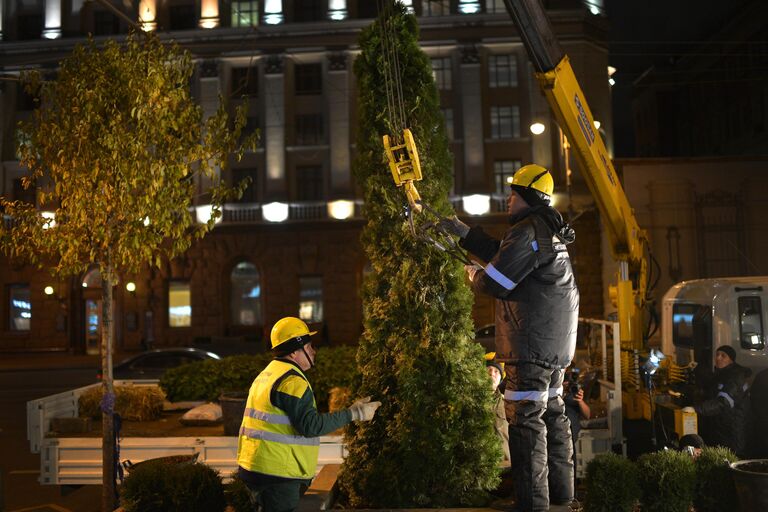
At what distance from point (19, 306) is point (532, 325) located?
139 feet

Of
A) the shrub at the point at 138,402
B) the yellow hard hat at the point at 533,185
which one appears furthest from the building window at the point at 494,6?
the yellow hard hat at the point at 533,185

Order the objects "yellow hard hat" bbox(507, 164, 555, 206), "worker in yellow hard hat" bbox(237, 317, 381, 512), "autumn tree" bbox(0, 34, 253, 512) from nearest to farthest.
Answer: "worker in yellow hard hat" bbox(237, 317, 381, 512) → "yellow hard hat" bbox(507, 164, 555, 206) → "autumn tree" bbox(0, 34, 253, 512)

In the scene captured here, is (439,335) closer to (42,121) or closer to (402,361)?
(402,361)

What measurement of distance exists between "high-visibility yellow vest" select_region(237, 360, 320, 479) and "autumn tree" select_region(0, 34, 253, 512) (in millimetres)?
3818

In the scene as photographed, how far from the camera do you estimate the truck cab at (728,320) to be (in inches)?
465

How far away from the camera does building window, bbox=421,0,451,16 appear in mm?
41562

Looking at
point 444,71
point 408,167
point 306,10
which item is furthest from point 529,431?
point 306,10

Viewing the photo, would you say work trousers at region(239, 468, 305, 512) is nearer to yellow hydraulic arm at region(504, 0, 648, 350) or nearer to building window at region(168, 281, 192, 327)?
yellow hydraulic arm at region(504, 0, 648, 350)

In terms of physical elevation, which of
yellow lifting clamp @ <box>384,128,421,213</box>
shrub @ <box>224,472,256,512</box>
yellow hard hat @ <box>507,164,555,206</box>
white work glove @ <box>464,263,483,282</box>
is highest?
yellow lifting clamp @ <box>384,128,421,213</box>

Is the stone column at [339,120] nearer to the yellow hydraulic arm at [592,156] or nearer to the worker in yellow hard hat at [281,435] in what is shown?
the yellow hydraulic arm at [592,156]

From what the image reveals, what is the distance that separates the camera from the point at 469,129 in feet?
134

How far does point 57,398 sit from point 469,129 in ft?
106

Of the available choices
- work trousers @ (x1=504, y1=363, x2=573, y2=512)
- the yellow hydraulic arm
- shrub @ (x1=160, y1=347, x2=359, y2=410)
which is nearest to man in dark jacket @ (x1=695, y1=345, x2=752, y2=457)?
the yellow hydraulic arm

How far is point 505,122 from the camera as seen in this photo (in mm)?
41156
